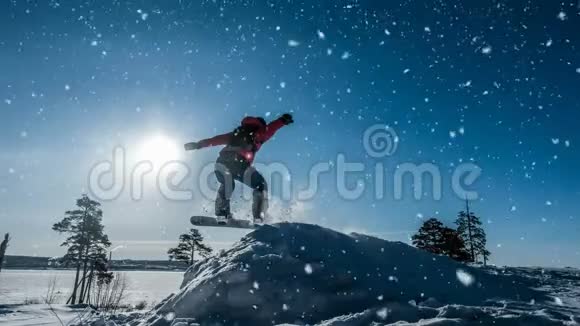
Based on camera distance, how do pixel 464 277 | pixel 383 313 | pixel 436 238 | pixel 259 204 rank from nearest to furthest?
pixel 383 313 < pixel 464 277 < pixel 259 204 < pixel 436 238

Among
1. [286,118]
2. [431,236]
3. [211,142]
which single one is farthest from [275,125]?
[431,236]

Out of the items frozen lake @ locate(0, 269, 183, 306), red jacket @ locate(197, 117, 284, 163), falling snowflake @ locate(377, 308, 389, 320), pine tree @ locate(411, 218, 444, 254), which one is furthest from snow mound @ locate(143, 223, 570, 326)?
pine tree @ locate(411, 218, 444, 254)

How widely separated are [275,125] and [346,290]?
14.1ft

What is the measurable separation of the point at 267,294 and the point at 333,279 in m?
0.66

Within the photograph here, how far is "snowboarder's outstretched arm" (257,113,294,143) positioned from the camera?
703 centimetres

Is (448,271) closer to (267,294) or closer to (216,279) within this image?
(267,294)

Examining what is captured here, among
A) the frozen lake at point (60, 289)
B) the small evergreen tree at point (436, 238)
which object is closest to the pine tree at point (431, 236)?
the small evergreen tree at point (436, 238)

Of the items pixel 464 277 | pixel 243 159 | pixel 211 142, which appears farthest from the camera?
pixel 211 142

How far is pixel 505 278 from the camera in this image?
3963mm

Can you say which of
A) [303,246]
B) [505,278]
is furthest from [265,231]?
[505,278]

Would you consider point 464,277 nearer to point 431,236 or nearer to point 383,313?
point 383,313

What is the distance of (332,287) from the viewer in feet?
11.2

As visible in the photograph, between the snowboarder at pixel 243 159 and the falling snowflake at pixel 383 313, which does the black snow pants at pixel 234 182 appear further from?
the falling snowflake at pixel 383 313

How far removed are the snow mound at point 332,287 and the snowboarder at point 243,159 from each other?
2820 millimetres
